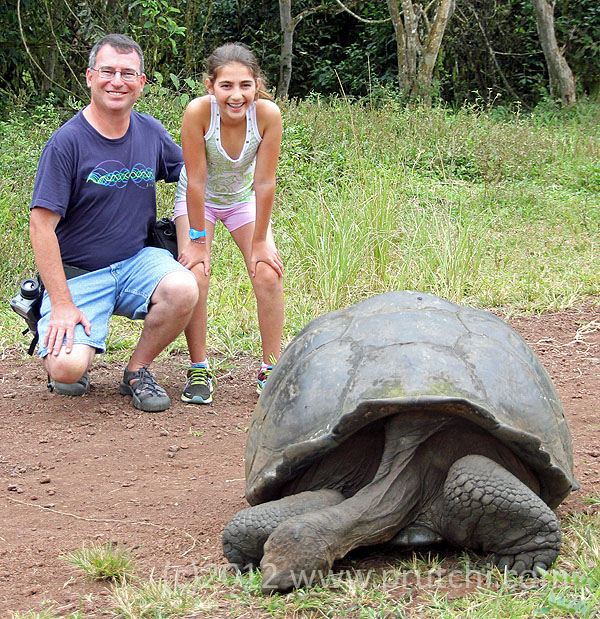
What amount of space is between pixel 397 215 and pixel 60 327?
115 inches

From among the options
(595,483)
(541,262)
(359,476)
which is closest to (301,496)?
(359,476)

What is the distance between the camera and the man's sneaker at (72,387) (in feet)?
13.5

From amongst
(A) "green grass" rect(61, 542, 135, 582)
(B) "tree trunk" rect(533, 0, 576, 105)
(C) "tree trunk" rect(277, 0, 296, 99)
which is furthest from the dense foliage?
(A) "green grass" rect(61, 542, 135, 582)

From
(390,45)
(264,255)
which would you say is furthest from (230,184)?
(390,45)

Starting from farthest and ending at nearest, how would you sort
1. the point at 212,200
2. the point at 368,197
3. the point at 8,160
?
the point at 8,160
the point at 368,197
the point at 212,200

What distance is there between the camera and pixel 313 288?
5.42 m

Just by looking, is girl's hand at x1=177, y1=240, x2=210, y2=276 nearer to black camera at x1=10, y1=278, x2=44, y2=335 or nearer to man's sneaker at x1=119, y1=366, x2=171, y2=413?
man's sneaker at x1=119, y1=366, x2=171, y2=413

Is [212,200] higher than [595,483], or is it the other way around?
[212,200]

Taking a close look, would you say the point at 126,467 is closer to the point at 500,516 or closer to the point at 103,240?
the point at 103,240

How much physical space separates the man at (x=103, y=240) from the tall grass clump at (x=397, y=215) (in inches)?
33.3

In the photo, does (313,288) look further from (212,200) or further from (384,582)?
(384,582)

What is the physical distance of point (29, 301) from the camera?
13.2ft

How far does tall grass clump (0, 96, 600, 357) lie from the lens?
5.41 meters

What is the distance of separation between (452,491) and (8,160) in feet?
20.8
